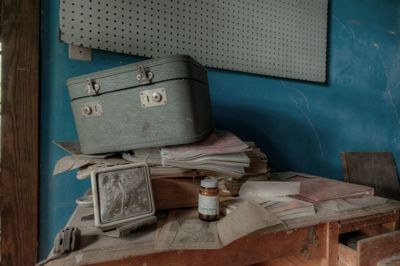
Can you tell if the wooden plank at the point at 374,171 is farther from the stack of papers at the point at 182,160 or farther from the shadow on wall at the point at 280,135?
the stack of papers at the point at 182,160

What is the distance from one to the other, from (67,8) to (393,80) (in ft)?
6.59

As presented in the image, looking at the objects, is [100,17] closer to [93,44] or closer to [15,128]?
[93,44]

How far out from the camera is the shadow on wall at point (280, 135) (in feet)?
3.54

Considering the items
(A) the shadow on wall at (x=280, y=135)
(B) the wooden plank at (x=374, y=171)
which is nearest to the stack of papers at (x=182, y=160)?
(A) the shadow on wall at (x=280, y=135)

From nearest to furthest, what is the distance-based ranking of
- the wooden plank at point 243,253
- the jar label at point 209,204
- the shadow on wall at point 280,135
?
the wooden plank at point 243,253 < the jar label at point 209,204 < the shadow on wall at point 280,135

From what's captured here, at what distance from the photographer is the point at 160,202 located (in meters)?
0.61

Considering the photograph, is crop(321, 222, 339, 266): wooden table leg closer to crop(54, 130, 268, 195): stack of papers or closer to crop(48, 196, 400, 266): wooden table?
crop(48, 196, 400, 266): wooden table

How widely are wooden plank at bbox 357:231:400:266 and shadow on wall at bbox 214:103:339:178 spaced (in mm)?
545

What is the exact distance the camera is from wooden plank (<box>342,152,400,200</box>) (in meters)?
1.21

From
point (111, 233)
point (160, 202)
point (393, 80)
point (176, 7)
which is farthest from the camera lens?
point (393, 80)

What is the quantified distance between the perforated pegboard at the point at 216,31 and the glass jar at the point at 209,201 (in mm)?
620

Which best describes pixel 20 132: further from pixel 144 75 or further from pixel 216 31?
pixel 216 31

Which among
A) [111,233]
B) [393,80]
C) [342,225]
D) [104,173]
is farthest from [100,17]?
[393,80]

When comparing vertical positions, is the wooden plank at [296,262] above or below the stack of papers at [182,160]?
below
